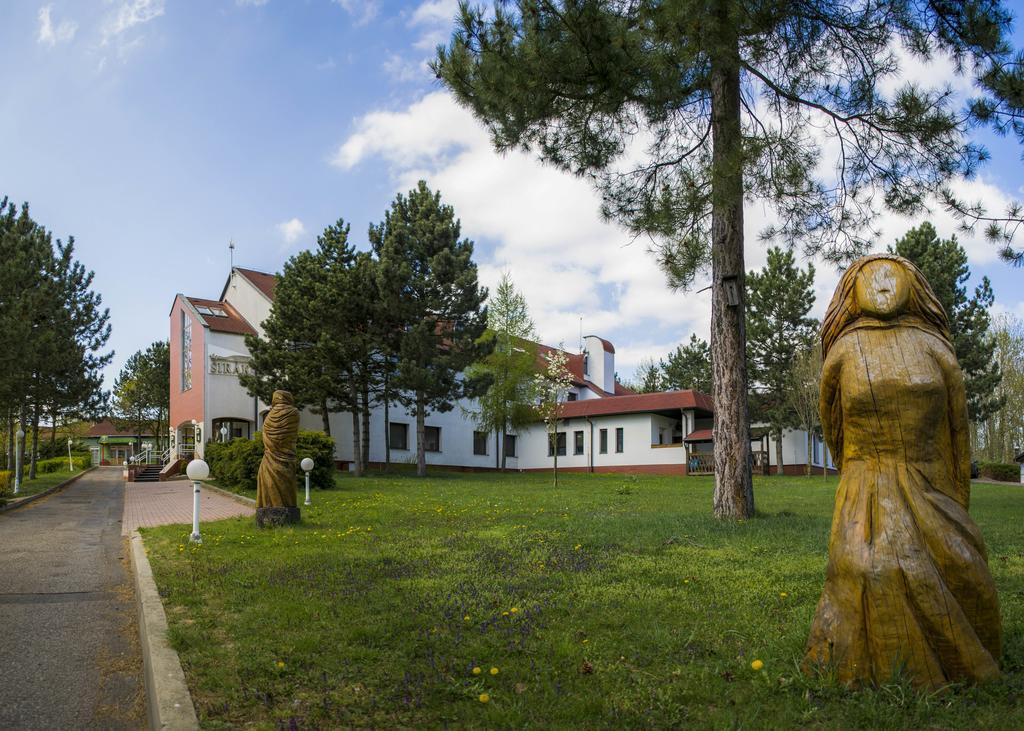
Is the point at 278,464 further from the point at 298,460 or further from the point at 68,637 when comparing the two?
the point at 298,460

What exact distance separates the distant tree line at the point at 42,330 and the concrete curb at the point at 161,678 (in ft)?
50.9

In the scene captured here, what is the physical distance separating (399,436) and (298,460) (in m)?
18.0

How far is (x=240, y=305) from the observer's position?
128 feet

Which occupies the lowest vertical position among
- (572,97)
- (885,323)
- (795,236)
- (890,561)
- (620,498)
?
(620,498)

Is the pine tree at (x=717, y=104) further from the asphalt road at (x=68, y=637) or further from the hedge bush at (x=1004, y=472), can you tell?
the hedge bush at (x=1004, y=472)

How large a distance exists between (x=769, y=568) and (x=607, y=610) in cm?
221

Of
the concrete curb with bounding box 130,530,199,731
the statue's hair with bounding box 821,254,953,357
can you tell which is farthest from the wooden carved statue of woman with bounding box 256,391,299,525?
the statue's hair with bounding box 821,254,953,357

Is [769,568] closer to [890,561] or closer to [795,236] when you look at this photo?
[890,561]

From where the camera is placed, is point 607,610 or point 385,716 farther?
point 607,610

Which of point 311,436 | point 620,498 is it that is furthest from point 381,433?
point 620,498

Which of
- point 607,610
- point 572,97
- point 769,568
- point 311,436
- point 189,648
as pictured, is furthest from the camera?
point 311,436

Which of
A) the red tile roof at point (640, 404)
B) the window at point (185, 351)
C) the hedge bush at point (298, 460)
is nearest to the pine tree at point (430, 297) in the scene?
the hedge bush at point (298, 460)

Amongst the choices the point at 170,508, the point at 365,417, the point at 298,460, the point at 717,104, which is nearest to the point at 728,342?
the point at 717,104

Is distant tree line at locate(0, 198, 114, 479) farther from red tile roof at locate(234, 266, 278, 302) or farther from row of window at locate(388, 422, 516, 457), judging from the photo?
row of window at locate(388, 422, 516, 457)
